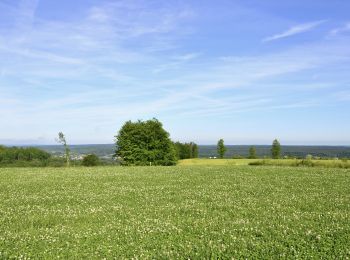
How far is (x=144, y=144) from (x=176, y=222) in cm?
7258

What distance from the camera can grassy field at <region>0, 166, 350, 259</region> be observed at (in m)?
9.92

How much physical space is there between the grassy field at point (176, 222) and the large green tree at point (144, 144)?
6090 centimetres

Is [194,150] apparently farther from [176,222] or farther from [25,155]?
[176,222]

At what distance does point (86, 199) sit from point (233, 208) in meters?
7.74

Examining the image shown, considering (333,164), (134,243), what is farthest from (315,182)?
(333,164)

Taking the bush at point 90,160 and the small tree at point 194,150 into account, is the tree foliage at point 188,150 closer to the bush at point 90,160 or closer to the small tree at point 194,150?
the small tree at point 194,150

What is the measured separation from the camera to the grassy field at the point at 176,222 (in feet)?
32.6

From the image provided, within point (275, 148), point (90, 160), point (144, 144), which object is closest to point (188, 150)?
point (275, 148)

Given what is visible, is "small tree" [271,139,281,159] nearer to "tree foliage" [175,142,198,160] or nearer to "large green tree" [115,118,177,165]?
"tree foliage" [175,142,198,160]

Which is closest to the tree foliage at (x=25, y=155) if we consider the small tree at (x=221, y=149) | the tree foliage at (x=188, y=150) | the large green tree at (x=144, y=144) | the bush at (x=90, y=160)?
the bush at (x=90, y=160)

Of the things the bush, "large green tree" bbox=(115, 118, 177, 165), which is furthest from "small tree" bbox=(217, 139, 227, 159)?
the bush

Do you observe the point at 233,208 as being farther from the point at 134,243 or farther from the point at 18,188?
the point at 18,188

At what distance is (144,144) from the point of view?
282ft

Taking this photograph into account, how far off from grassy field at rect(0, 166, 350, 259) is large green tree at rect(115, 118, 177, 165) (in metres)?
60.9
